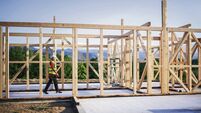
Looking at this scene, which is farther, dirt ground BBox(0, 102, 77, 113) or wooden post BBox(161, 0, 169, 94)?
wooden post BBox(161, 0, 169, 94)

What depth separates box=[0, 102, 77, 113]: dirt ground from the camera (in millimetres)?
8547

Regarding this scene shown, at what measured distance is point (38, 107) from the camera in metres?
9.11

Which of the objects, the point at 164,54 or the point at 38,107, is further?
the point at 164,54

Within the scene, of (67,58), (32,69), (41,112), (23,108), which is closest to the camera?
(41,112)

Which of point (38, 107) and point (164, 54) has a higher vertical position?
point (164, 54)

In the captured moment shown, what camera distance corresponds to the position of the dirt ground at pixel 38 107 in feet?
28.0

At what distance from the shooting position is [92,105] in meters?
9.02

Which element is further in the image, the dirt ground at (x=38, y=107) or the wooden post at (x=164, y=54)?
the wooden post at (x=164, y=54)

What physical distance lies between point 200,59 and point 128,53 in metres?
3.83

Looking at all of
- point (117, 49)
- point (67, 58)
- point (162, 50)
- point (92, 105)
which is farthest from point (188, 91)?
point (67, 58)

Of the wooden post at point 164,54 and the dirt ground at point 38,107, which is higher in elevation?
the wooden post at point 164,54

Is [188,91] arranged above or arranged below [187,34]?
below

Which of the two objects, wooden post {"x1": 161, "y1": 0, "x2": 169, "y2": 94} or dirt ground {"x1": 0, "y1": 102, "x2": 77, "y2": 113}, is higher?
wooden post {"x1": 161, "y1": 0, "x2": 169, "y2": 94}

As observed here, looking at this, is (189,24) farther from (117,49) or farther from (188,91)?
(117,49)
